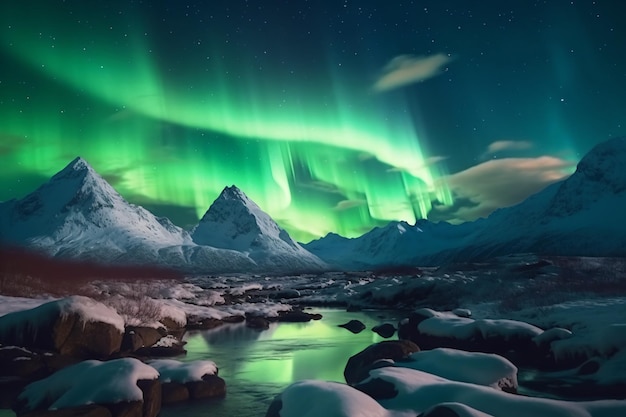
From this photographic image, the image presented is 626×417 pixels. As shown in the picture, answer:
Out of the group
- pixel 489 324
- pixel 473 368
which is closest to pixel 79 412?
pixel 473 368

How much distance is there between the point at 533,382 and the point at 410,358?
18.6ft

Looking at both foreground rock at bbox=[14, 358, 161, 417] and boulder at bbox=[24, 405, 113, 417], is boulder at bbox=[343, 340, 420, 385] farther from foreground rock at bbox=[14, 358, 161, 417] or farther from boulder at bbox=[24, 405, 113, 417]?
boulder at bbox=[24, 405, 113, 417]

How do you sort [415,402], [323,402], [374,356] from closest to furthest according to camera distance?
1. [323,402]
2. [415,402]
3. [374,356]

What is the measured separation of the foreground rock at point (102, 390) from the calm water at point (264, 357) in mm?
1078

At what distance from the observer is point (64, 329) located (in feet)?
67.7

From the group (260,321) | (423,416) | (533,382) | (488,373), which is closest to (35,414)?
(423,416)

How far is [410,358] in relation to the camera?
1627 cm

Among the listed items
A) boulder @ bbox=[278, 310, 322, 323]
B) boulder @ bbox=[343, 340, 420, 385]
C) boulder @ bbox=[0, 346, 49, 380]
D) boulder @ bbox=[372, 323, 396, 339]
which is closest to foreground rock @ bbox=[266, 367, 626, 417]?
boulder @ bbox=[343, 340, 420, 385]

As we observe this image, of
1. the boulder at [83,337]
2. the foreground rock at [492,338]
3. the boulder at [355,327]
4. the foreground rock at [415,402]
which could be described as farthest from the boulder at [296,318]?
the foreground rock at [415,402]

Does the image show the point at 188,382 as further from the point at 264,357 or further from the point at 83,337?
the point at 264,357

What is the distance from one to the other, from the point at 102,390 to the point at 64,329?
8.91m

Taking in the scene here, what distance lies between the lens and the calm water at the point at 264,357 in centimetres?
1577

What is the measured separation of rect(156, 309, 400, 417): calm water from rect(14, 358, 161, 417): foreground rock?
1.08 metres

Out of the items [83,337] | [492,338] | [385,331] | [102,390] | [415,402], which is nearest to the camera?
[415,402]
